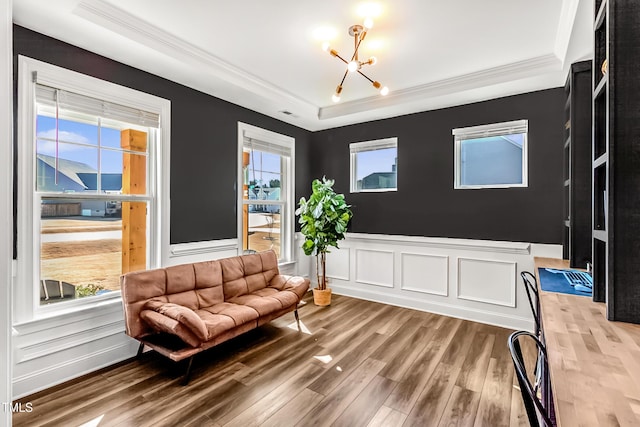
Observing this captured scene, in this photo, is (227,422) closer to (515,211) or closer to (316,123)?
(515,211)

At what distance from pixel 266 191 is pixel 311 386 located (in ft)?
9.06

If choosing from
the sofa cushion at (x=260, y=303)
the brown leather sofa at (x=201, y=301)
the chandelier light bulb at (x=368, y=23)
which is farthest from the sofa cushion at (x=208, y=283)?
the chandelier light bulb at (x=368, y=23)

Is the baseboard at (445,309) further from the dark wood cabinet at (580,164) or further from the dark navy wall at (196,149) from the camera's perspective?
the dark navy wall at (196,149)

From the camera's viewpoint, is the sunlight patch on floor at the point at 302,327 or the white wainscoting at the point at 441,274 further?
the white wainscoting at the point at 441,274

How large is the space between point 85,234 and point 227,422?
193cm

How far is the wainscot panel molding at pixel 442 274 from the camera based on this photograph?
3.56 metres

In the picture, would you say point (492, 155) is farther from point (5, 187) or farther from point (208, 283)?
point (5, 187)

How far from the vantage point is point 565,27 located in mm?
2410

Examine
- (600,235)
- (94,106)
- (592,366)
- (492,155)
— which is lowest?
(592,366)

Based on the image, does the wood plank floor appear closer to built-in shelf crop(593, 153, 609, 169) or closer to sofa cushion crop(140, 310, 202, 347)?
sofa cushion crop(140, 310, 202, 347)

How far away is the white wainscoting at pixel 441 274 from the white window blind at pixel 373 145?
1287 millimetres

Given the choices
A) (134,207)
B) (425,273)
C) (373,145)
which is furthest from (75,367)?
(373,145)

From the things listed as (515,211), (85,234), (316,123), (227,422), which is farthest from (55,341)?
(515,211)

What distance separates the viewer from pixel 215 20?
2418mm
